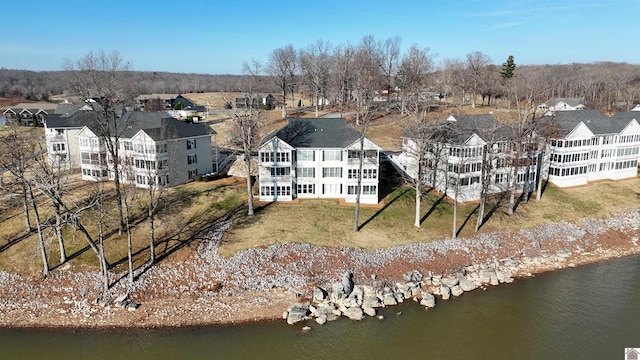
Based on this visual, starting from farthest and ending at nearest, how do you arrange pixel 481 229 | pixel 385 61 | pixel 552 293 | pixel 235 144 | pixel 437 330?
pixel 385 61, pixel 235 144, pixel 481 229, pixel 552 293, pixel 437 330

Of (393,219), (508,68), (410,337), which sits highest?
(508,68)

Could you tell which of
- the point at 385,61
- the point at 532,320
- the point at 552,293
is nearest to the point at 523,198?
the point at 552,293

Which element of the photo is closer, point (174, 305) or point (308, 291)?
point (174, 305)

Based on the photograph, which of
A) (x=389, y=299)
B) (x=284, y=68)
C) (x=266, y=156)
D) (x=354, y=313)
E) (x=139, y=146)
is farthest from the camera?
(x=284, y=68)

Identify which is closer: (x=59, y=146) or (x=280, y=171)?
(x=280, y=171)

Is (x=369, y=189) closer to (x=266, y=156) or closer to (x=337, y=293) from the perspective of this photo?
(x=266, y=156)

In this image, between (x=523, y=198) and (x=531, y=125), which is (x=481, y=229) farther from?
(x=531, y=125)

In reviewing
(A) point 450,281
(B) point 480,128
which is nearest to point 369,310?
(A) point 450,281

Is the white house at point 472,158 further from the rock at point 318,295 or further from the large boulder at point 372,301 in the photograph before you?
the rock at point 318,295
